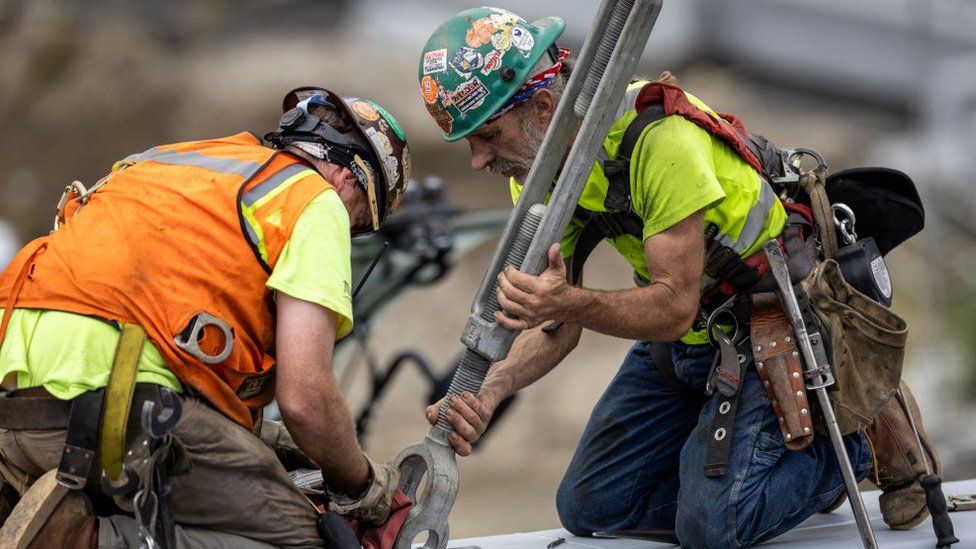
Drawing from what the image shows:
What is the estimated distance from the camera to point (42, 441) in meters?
3.09

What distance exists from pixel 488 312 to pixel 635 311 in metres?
0.41

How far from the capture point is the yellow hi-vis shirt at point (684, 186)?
11.9 ft

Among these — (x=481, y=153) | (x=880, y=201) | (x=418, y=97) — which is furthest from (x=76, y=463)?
(x=418, y=97)

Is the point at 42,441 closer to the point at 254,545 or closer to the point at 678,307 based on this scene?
the point at 254,545

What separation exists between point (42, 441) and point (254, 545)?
1.89 ft

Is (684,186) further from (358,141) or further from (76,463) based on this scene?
(76,463)

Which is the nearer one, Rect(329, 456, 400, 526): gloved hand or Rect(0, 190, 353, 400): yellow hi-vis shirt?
Rect(0, 190, 353, 400): yellow hi-vis shirt

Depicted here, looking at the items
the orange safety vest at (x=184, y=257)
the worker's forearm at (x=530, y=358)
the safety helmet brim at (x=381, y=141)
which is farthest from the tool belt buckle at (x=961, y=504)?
the orange safety vest at (x=184, y=257)

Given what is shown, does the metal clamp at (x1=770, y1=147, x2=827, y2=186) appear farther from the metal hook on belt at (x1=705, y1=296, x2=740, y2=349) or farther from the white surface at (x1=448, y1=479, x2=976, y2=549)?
the white surface at (x1=448, y1=479, x2=976, y2=549)

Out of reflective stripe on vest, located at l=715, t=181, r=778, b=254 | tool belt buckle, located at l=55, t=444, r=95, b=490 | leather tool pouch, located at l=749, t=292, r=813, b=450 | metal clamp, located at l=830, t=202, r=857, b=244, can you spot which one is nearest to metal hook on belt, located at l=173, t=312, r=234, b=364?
tool belt buckle, located at l=55, t=444, r=95, b=490

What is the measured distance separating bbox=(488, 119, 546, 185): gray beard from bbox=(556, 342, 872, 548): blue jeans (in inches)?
37.0

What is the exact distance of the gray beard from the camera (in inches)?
150

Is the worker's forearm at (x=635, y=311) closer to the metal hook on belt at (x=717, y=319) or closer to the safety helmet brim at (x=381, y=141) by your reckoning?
the metal hook on belt at (x=717, y=319)

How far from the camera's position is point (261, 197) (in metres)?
3.15
